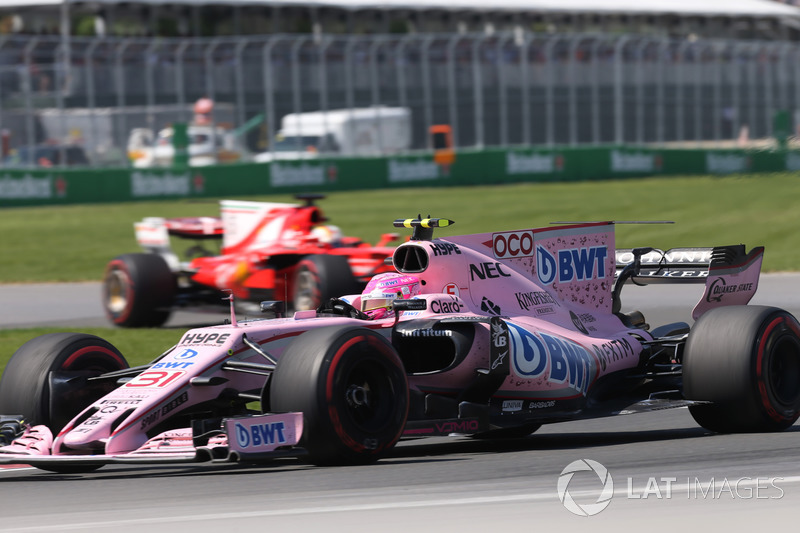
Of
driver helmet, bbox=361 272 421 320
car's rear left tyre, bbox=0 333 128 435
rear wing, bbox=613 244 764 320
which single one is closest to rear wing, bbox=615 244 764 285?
rear wing, bbox=613 244 764 320

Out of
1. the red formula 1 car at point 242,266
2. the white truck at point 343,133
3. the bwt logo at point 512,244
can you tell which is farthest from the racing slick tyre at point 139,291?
the white truck at point 343,133

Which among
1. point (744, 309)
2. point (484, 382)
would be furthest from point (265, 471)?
point (744, 309)

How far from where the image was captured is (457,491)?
6.86m

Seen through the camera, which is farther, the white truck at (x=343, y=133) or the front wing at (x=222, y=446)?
the white truck at (x=343, y=133)

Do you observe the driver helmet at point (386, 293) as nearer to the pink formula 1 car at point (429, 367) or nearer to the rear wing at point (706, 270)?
the pink formula 1 car at point (429, 367)

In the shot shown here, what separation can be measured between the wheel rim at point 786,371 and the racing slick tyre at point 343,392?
8.88 ft

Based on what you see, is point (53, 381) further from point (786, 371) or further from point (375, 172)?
point (375, 172)

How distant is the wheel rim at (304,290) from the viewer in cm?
1549

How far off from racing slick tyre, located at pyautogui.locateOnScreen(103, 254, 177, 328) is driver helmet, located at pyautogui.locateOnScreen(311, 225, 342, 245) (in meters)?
1.85

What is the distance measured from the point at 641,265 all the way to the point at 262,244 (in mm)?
6965

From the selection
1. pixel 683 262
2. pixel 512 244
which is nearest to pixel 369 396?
pixel 512 244

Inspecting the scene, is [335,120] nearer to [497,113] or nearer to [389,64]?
[389,64]

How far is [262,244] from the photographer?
1667 cm

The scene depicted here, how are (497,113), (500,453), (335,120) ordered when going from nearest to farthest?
1. (500,453)
2. (335,120)
3. (497,113)
